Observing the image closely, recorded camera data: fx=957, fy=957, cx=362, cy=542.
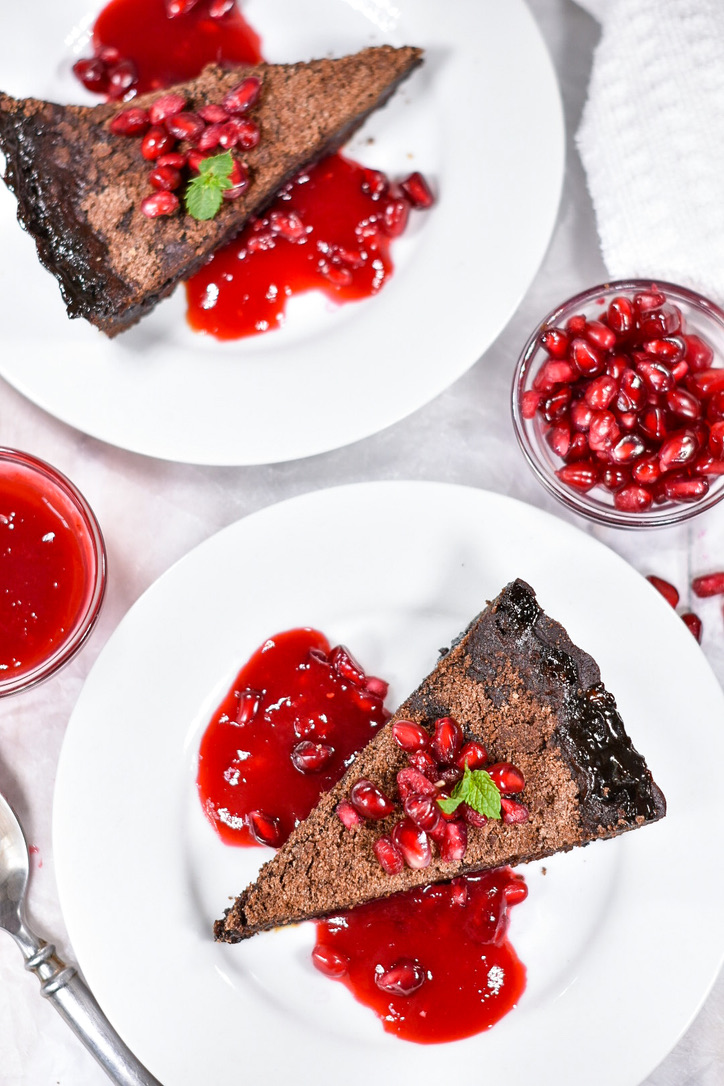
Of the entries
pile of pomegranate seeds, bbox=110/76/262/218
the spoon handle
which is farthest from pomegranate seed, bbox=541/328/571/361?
A: the spoon handle

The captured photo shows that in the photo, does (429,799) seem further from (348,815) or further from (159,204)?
(159,204)

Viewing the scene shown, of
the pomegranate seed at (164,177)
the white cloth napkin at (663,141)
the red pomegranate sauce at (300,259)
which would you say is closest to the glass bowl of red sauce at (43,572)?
the red pomegranate sauce at (300,259)

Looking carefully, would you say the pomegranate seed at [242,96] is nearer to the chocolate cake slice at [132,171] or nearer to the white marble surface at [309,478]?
the chocolate cake slice at [132,171]

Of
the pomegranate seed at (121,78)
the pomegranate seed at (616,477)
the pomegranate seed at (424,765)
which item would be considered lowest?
the pomegranate seed at (424,765)

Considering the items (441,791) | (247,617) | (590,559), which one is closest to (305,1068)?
(441,791)

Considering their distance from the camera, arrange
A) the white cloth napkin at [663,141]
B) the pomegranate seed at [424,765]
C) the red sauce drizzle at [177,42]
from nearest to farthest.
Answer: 1. the pomegranate seed at [424,765]
2. the white cloth napkin at [663,141]
3. the red sauce drizzle at [177,42]
